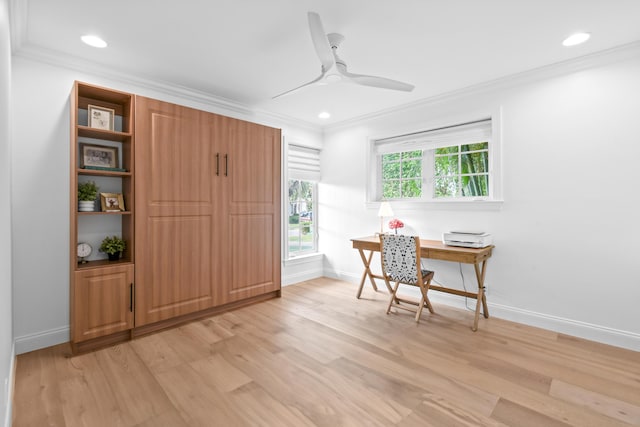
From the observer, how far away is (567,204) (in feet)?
9.12

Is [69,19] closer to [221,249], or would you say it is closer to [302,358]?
[221,249]

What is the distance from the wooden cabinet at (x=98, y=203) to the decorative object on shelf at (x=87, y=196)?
0.24 feet

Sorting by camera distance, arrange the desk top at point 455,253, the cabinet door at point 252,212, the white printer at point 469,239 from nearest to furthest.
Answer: the desk top at point 455,253, the white printer at point 469,239, the cabinet door at point 252,212

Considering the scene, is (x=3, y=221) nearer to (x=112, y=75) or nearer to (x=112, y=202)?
(x=112, y=202)

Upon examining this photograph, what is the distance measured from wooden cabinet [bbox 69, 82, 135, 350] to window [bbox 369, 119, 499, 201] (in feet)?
9.77

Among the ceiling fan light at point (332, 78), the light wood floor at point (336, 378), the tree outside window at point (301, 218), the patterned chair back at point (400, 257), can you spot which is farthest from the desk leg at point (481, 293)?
the tree outside window at point (301, 218)

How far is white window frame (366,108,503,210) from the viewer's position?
10.5ft

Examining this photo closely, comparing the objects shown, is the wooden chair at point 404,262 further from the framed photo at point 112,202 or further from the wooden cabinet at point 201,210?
the framed photo at point 112,202

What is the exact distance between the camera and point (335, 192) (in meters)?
4.78

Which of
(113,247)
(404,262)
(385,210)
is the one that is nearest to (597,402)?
(404,262)

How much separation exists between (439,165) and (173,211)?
3.06 metres

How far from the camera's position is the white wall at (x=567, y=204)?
2.53 meters

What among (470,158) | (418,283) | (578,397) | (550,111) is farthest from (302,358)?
(550,111)

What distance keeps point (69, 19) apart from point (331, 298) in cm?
350
